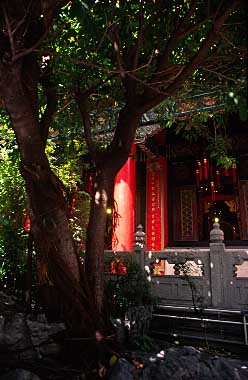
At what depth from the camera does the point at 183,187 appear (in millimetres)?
10289

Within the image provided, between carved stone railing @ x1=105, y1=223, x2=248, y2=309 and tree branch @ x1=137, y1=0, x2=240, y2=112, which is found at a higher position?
tree branch @ x1=137, y1=0, x2=240, y2=112

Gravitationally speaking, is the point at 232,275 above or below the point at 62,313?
above

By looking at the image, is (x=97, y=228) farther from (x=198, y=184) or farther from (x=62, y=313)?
(x=198, y=184)

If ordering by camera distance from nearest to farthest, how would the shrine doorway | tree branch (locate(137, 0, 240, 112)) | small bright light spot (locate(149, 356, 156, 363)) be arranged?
tree branch (locate(137, 0, 240, 112))
small bright light spot (locate(149, 356, 156, 363))
the shrine doorway

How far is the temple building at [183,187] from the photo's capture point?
9391 millimetres

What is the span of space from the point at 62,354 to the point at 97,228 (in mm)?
1216

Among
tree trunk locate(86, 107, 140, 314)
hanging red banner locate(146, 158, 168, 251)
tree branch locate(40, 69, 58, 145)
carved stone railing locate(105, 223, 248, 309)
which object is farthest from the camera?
hanging red banner locate(146, 158, 168, 251)

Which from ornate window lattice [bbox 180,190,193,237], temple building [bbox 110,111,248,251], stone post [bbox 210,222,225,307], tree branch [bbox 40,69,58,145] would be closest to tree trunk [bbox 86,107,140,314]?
tree branch [bbox 40,69,58,145]

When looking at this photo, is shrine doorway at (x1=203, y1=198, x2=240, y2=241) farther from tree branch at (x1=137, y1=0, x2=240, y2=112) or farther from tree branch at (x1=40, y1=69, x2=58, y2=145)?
tree branch at (x1=137, y1=0, x2=240, y2=112)

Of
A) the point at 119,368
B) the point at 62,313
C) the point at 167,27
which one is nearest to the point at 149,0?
the point at 167,27

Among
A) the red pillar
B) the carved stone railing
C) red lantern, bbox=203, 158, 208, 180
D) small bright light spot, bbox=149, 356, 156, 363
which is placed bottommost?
small bright light spot, bbox=149, 356, 156, 363

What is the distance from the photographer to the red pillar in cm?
741

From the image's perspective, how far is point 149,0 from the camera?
11.3 feet

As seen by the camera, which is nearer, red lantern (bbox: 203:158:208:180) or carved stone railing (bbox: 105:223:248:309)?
carved stone railing (bbox: 105:223:248:309)
